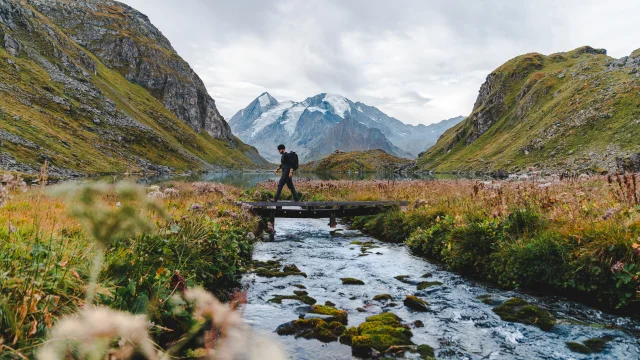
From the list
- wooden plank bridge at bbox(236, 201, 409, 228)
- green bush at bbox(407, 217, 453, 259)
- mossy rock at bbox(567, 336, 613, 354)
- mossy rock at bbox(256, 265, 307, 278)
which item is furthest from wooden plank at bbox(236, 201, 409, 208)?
mossy rock at bbox(567, 336, 613, 354)

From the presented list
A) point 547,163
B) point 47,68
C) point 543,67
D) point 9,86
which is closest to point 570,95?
point 547,163

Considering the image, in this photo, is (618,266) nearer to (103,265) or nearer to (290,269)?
(290,269)

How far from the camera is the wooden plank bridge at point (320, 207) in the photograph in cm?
1926

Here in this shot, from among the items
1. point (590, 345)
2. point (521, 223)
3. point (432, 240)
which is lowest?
point (590, 345)

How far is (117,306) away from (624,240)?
30.2ft

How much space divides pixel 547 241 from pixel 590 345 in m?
3.03

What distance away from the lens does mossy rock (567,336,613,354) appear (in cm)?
593

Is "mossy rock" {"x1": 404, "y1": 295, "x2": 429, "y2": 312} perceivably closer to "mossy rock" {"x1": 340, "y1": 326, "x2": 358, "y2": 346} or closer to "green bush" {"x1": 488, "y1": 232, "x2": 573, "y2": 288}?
"mossy rock" {"x1": 340, "y1": 326, "x2": 358, "y2": 346}

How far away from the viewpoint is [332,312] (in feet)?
25.3

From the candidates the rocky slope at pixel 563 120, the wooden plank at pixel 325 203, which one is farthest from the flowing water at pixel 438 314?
the rocky slope at pixel 563 120

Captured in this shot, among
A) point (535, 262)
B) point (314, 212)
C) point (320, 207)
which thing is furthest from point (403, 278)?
point (320, 207)

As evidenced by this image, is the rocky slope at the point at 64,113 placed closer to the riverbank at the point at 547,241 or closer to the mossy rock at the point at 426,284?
the riverbank at the point at 547,241

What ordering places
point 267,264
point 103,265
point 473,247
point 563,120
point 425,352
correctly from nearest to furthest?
1. point 103,265
2. point 425,352
3. point 473,247
4. point 267,264
5. point 563,120

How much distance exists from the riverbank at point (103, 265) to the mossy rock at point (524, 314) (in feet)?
20.1
